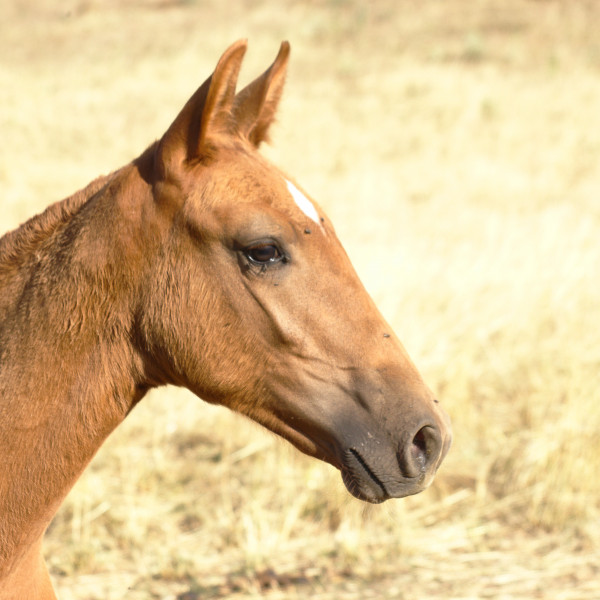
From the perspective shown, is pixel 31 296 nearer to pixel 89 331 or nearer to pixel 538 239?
pixel 89 331

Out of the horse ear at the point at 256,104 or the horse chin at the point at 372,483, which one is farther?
the horse ear at the point at 256,104

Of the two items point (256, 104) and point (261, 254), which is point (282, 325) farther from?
point (256, 104)

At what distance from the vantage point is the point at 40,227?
96.5 inches

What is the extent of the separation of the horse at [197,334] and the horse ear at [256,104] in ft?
0.71

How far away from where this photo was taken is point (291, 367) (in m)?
2.25

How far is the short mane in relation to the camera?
96.3 inches

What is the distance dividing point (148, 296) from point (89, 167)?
38.5 ft

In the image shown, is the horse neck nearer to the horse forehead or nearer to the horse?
the horse

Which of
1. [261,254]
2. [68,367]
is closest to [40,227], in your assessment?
[68,367]

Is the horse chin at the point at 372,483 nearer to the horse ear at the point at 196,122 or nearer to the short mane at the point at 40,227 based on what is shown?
the horse ear at the point at 196,122

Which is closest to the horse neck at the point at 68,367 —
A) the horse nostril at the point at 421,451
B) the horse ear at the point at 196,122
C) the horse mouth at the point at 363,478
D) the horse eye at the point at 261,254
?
the horse ear at the point at 196,122

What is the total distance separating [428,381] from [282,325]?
3458 mm

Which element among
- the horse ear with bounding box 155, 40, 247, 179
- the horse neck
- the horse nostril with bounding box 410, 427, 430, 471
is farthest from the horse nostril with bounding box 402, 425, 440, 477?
the horse ear with bounding box 155, 40, 247, 179

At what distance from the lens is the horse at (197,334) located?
2213mm
